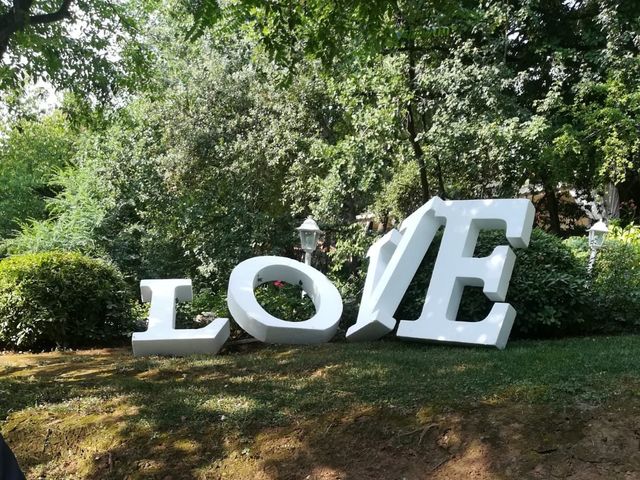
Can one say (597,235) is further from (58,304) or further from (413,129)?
(58,304)

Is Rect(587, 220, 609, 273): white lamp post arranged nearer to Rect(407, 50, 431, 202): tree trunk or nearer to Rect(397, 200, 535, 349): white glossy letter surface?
Rect(397, 200, 535, 349): white glossy letter surface

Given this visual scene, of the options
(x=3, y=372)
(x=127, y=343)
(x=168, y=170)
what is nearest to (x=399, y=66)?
(x=168, y=170)

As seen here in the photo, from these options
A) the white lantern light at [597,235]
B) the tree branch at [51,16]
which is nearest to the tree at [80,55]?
the tree branch at [51,16]

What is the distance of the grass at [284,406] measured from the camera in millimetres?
3850

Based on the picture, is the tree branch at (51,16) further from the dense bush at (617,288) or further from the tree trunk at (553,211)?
the tree trunk at (553,211)

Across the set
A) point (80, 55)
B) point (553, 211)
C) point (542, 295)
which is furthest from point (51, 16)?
point (553, 211)

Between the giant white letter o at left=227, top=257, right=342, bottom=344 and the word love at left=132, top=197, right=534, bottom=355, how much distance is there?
0.01 meters

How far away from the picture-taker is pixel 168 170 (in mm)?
13883

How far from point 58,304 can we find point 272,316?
3389 mm

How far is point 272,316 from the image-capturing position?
7.69 metres

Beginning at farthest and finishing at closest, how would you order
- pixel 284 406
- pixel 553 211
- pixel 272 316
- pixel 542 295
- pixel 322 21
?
pixel 553 211
pixel 272 316
pixel 542 295
pixel 322 21
pixel 284 406

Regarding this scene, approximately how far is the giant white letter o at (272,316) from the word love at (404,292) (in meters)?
0.01

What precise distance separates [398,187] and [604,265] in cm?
600

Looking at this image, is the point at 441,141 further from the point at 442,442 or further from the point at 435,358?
the point at 442,442
